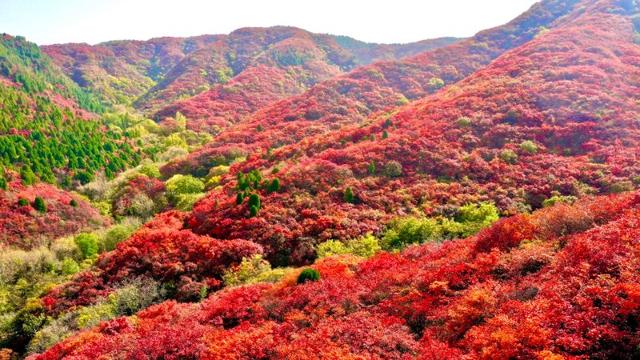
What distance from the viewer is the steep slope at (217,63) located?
393 ft

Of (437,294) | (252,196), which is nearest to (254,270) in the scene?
(252,196)

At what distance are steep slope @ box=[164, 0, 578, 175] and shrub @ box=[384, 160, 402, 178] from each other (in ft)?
84.6

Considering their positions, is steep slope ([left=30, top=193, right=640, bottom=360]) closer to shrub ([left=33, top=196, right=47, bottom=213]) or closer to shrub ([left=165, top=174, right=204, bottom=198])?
shrub ([left=165, top=174, right=204, bottom=198])

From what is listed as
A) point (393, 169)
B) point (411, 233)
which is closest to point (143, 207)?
point (393, 169)

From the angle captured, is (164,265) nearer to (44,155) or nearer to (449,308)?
(449,308)

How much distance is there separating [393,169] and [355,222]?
9385mm

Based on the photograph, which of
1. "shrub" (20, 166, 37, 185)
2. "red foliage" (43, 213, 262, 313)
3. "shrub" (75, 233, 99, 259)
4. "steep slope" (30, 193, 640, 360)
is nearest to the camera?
"steep slope" (30, 193, 640, 360)

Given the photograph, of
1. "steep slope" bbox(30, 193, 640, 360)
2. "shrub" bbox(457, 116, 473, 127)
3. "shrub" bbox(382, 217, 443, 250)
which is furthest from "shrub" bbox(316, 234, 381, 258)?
"shrub" bbox(457, 116, 473, 127)

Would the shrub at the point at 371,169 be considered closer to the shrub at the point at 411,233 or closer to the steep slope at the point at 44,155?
the shrub at the point at 411,233

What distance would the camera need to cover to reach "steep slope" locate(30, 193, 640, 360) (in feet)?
33.0

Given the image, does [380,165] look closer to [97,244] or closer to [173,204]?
[173,204]

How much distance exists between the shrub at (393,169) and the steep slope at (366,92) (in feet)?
84.6

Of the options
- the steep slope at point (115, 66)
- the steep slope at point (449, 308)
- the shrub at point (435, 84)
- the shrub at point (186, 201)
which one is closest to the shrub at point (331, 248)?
the steep slope at point (449, 308)

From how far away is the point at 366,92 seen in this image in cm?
7981
